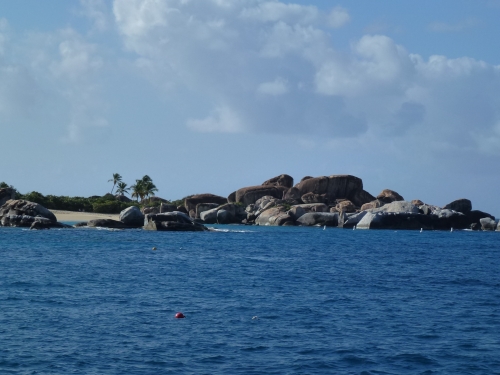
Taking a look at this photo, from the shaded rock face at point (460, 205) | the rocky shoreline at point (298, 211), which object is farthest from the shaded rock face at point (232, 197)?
the shaded rock face at point (460, 205)

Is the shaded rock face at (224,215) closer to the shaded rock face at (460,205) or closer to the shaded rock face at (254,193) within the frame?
the shaded rock face at (254,193)

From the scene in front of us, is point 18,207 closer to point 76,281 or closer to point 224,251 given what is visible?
point 224,251

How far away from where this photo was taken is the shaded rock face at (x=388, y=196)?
451 feet

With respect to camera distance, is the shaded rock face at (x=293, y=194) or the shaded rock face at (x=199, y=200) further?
the shaded rock face at (x=293, y=194)

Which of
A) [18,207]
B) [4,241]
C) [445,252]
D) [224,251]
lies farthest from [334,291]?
[18,207]

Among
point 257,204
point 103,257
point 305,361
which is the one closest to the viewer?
point 305,361

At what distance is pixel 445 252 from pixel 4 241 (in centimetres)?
4275

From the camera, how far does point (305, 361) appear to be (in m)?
20.2

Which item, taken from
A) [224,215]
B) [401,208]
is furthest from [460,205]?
[224,215]

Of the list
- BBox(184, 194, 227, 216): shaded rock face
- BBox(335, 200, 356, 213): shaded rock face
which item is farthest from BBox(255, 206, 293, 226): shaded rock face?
BBox(184, 194, 227, 216): shaded rock face

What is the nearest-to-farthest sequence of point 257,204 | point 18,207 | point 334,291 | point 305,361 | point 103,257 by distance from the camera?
point 305,361
point 334,291
point 103,257
point 18,207
point 257,204

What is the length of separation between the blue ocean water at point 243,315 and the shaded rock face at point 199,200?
87.2m

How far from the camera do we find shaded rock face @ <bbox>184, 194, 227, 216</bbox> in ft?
463

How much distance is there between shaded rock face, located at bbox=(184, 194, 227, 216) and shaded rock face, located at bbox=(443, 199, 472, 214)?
1869 inches
